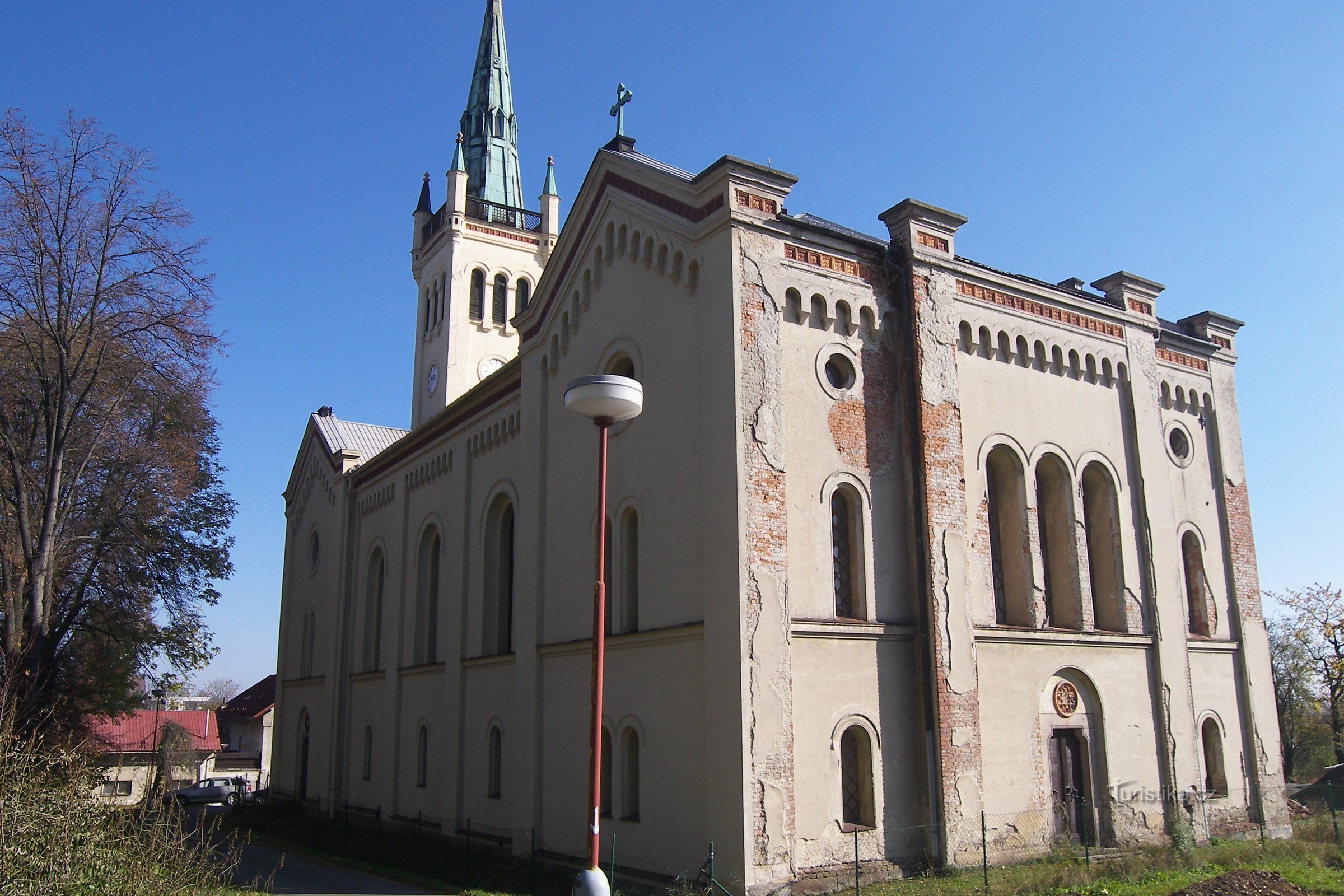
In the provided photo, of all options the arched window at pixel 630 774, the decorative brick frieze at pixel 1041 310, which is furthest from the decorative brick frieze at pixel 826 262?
the arched window at pixel 630 774

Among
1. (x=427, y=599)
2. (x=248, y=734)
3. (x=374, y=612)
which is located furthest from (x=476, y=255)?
(x=248, y=734)

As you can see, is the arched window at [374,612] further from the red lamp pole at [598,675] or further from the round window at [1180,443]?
the round window at [1180,443]

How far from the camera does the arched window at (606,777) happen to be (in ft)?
49.4

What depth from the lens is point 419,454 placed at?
2503 cm

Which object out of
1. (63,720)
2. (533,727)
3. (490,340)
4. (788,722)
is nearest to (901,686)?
(788,722)

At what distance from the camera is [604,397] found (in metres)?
9.47

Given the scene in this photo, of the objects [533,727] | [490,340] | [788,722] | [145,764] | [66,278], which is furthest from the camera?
[145,764]

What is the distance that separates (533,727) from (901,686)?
6.57 meters

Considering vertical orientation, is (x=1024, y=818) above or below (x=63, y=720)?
below

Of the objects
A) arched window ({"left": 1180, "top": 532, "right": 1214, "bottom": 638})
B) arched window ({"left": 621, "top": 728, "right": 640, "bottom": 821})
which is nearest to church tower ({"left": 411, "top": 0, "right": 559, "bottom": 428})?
arched window ({"left": 621, "top": 728, "right": 640, "bottom": 821})

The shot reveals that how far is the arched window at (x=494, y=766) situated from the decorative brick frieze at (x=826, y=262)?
10.7 m

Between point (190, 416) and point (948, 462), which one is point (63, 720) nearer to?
point (190, 416)

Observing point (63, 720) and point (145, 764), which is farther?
point (145, 764)

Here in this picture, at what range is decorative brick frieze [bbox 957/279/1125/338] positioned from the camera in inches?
658
